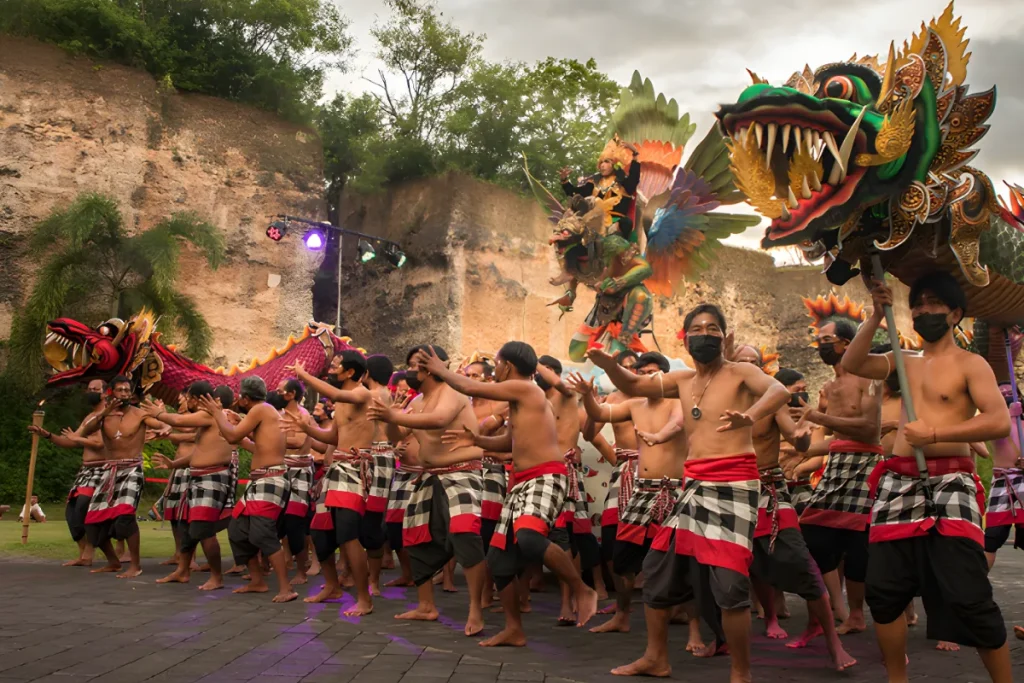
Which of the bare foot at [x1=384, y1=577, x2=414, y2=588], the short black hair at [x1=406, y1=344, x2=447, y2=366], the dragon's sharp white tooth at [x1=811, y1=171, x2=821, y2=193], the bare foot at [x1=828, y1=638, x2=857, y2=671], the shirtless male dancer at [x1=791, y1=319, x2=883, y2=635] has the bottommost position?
the bare foot at [x1=384, y1=577, x2=414, y2=588]

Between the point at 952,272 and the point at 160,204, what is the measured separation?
15.6m

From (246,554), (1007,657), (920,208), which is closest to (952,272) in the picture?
(920,208)

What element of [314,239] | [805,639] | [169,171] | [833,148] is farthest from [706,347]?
[169,171]

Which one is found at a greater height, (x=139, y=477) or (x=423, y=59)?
(x=423, y=59)

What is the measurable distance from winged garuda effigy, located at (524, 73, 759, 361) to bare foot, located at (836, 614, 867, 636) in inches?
254

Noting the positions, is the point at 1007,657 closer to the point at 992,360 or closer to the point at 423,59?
the point at 992,360

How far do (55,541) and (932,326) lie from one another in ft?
30.1

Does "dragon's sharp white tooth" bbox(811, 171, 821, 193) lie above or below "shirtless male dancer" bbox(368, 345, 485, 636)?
above

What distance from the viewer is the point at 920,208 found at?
4.65 metres

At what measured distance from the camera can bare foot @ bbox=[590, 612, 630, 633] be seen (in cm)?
557

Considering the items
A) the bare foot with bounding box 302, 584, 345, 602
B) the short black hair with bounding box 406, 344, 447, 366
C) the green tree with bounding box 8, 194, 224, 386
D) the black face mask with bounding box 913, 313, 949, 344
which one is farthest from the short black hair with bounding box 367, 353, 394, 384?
the green tree with bounding box 8, 194, 224, 386

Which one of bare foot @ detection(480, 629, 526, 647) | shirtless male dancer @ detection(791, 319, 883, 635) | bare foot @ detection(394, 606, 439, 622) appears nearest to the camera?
bare foot @ detection(480, 629, 526, 647)

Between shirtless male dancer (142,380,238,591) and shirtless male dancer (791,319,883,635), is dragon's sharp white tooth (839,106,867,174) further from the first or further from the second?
shirtless male dancer (142,380,238,591)

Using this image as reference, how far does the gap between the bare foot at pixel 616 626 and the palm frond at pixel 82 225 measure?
1246 cm
